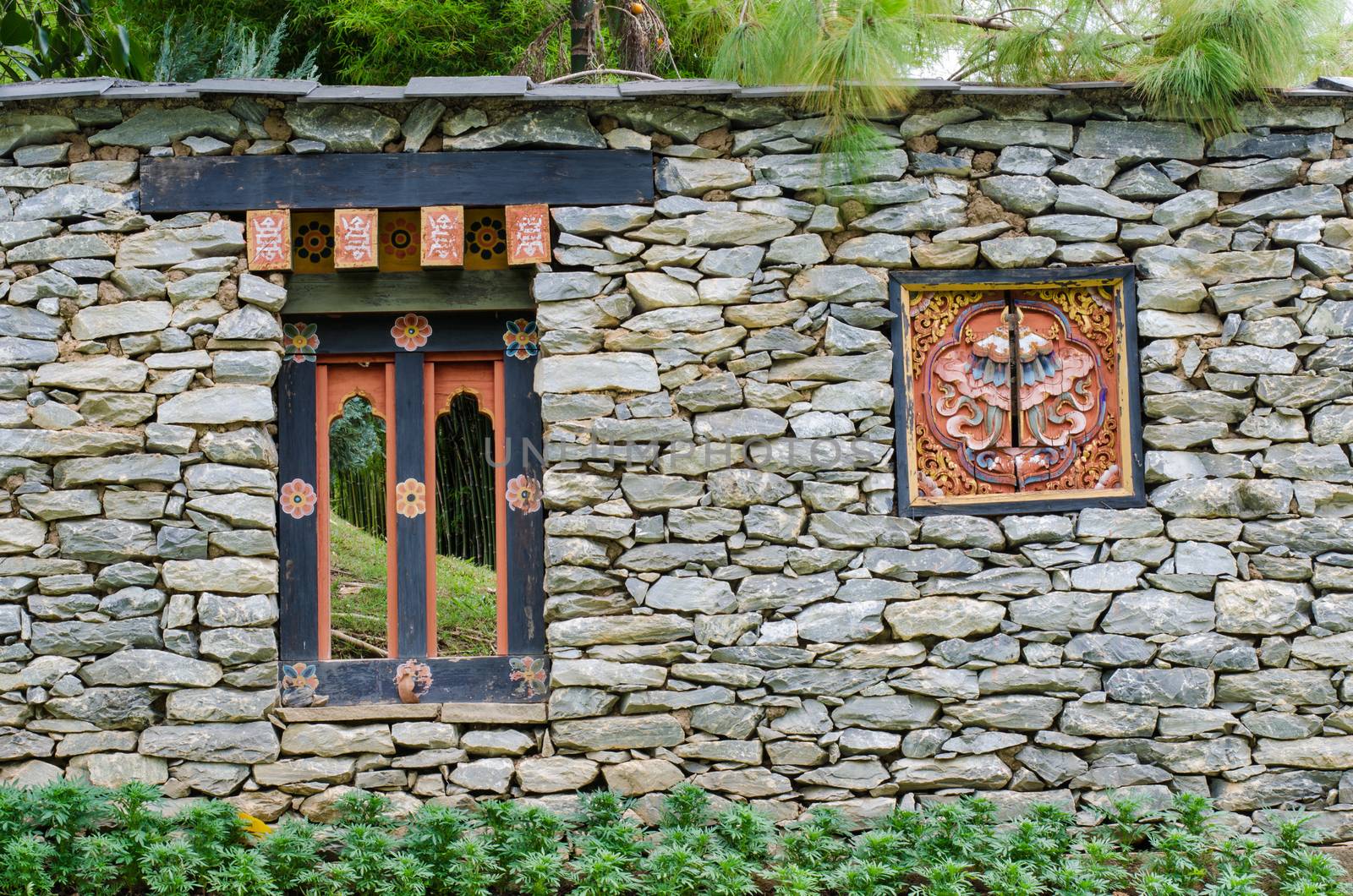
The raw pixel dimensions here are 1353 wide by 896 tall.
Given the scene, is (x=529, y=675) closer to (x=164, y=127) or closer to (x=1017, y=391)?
(x=1017, y=391)

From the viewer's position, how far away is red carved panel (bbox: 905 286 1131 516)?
3.91m

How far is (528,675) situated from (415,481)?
2.85 ft

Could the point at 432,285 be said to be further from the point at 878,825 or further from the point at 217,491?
the point at 878,825

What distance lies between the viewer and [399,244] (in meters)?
4.00

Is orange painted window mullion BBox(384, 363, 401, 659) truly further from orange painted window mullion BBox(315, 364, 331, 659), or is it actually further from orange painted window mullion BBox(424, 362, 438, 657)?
orange painted window mullion BBox(315, 364, 331, 659)

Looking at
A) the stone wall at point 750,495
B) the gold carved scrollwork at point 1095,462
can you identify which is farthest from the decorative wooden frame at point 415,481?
the gold carved scrollwork at point 1095,462

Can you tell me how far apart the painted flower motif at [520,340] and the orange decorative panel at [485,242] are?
0.24 metres

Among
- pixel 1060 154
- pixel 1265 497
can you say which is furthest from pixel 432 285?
pixel 1265 497

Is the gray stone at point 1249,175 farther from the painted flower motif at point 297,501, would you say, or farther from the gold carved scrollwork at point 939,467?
the painted flower motif at point 297,501

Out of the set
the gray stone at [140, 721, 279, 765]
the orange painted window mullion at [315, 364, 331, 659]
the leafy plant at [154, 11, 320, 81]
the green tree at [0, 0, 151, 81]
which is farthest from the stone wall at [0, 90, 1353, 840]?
the green tree at [0, 0, 151, 81]

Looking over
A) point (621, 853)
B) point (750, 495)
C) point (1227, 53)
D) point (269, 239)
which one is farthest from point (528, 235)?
point (1227, 53)

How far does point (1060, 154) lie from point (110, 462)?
12.0 feet

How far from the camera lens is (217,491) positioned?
3.72 m

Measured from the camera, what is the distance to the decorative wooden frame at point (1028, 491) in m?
3.84
